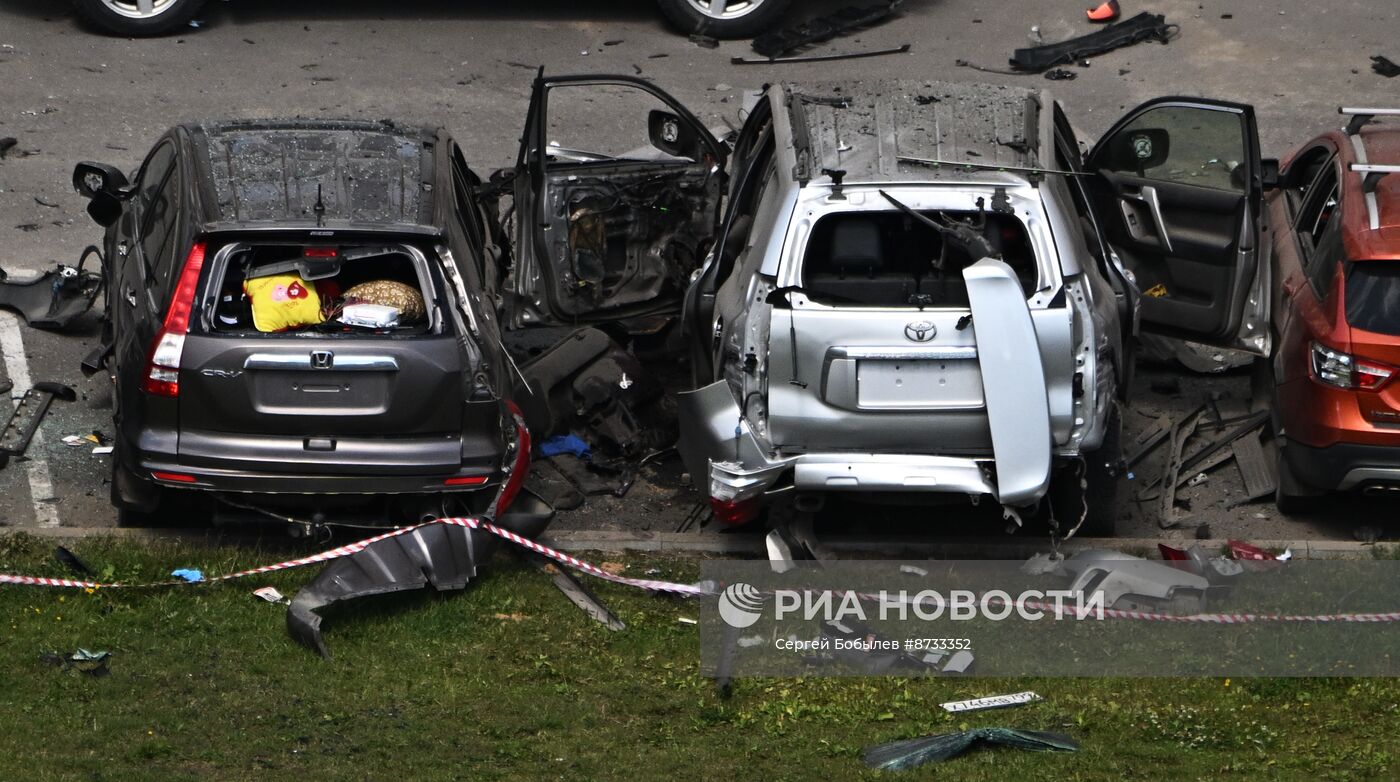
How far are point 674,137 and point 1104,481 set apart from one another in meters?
3.28

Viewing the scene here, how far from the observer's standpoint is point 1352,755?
6746 mm

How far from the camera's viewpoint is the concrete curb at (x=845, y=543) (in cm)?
855

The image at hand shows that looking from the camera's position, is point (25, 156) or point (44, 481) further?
point (25, 156)

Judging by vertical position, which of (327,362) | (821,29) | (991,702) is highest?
(327,362)

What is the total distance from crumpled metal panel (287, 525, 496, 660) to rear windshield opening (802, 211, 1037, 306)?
6.47ft

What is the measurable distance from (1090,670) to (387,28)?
972 cm

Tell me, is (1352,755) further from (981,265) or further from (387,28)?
(387,28)

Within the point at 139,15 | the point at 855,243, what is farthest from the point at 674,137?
the point at 139,15

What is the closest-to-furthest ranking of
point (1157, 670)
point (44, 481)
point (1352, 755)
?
point (1352, 755) < point (1157, 670) < point (44, 481)

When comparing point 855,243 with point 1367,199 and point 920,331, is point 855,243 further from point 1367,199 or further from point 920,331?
point 1367,199

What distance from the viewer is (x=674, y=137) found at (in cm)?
1034

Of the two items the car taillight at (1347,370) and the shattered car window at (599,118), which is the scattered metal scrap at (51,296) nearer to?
the shattered car window at (599,118)

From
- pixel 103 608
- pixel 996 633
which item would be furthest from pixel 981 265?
pixel 103 608

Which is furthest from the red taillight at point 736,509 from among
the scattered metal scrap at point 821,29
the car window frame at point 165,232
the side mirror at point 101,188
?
the scattered metal scrap at point 821,29
